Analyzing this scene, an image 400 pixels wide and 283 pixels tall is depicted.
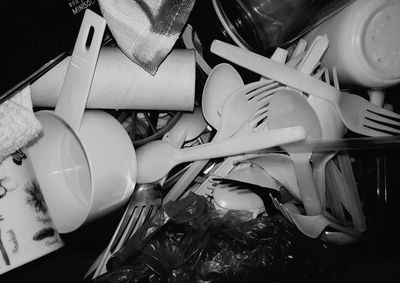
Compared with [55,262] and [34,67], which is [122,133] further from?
[55,262]

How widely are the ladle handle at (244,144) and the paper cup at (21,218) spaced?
26cm

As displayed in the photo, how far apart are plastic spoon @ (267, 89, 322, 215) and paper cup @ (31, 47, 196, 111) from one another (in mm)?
154

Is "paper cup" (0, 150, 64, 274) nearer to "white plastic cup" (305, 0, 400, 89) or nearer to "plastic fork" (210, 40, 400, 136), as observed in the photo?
"plastic fork" (210, 40, 400, 136)

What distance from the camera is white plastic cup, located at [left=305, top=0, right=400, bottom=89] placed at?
2.06 feet

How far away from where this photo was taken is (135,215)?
741 millimetres

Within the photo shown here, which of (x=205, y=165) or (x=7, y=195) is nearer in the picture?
(x=7, y=195)

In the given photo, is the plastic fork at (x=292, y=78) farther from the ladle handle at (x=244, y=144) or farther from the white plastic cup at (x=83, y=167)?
the white plastic cup at (x=83, y=167)

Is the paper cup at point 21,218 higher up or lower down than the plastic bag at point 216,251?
higher up

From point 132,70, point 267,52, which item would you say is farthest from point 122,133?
point 267,52

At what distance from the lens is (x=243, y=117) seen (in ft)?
2.36

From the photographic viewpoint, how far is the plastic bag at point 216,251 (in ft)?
2.17

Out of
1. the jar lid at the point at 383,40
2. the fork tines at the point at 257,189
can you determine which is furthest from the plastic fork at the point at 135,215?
the jar lid at the point at 383,40

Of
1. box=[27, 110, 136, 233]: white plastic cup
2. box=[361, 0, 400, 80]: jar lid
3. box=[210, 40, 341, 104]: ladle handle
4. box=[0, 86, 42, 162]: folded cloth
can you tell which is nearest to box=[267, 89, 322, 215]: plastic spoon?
box=[210, 40, 341, 104]: ladle handle

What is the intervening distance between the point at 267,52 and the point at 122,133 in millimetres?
347
